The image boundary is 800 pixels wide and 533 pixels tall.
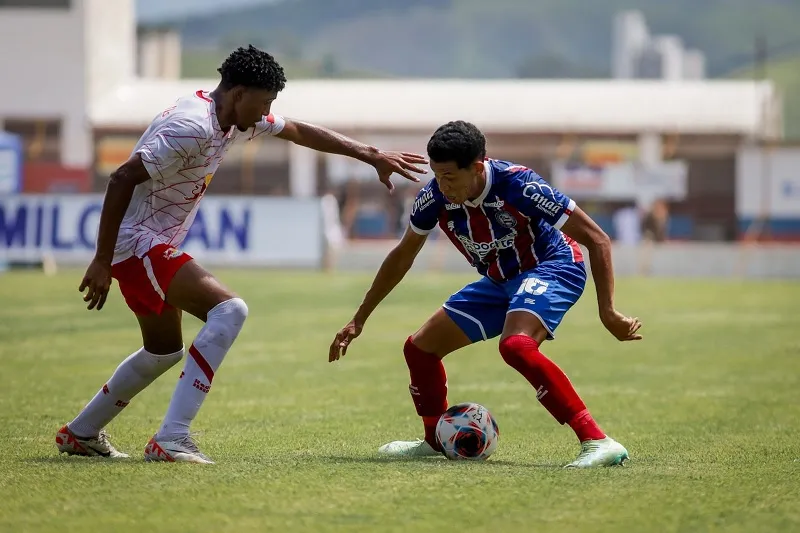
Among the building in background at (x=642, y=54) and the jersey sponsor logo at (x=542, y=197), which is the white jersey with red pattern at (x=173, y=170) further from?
the building in background at (x=642, y=54)

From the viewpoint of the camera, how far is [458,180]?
23.2ft

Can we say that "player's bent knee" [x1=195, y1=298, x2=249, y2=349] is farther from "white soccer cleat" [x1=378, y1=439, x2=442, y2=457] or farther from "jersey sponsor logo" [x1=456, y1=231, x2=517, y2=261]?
"jersey sponsor logo" [x1=456, y1=231, x2=517, y2=261]

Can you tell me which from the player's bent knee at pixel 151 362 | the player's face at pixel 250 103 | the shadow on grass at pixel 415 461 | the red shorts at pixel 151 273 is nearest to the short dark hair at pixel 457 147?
the player's face at pixel 250 103

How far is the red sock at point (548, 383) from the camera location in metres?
7.07

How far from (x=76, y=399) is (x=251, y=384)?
1.86 m

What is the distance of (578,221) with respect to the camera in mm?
7160

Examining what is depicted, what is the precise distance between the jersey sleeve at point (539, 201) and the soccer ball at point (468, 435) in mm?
1168

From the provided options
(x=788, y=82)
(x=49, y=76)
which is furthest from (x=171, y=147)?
(x=788, y=82)

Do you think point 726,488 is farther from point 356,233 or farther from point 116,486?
point 356,233

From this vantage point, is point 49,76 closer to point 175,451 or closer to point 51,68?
point 51,68

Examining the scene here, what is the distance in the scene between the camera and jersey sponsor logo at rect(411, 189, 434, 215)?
24.1 feet

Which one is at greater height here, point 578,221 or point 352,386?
point 578,221

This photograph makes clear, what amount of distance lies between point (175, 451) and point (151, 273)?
0.93 m

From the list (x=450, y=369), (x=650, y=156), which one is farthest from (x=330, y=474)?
(x=650, y=156)
